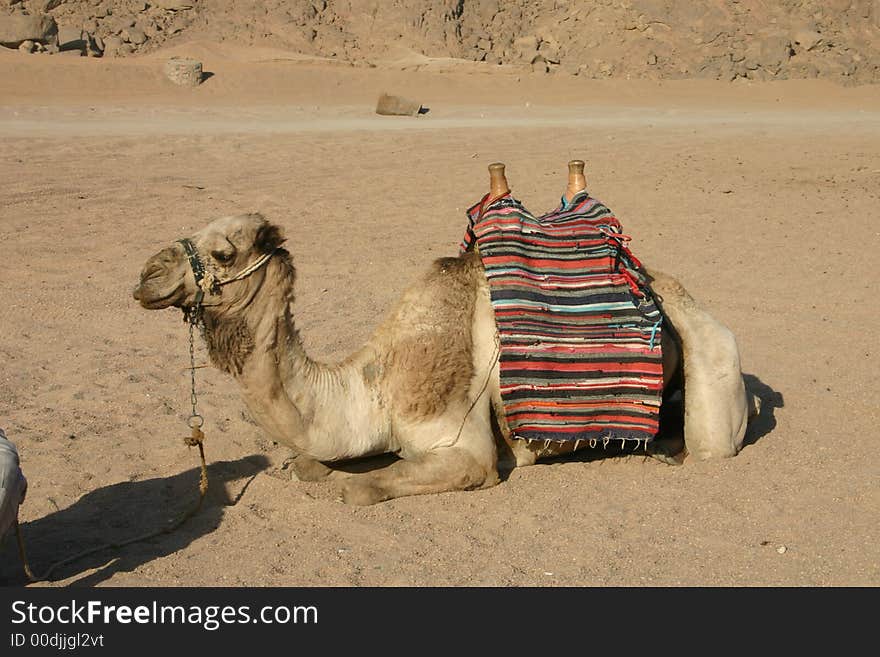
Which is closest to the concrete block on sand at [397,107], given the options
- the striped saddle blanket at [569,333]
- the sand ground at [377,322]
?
the sand ground at [377,322]

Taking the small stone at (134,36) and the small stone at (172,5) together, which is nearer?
the small stone at (134,36)

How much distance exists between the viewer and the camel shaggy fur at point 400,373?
4.69m

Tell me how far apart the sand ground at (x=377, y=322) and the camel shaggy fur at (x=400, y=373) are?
0.17 m

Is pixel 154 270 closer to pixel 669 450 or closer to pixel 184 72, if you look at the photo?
pixel 669 450

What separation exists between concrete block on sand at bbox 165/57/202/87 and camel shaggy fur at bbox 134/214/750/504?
25502mm

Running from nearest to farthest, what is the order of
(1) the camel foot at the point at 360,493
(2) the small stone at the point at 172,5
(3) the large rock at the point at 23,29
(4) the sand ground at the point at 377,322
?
(4) the sand ground at the point at 377,322
(1) the camel foot at the point at 360,493
(3) the large rock at the point at 23,29
(2) the small stone at the point at 172,5

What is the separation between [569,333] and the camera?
17.8 ft

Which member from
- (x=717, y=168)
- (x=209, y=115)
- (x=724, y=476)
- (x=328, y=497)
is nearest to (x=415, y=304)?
(x=328, y=497)

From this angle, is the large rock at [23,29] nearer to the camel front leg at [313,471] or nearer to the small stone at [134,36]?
the small stone at [134,36]

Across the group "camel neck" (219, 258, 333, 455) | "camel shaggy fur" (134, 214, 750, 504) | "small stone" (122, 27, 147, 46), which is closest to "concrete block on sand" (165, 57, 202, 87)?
"small stone" (122, 27, 147, 46)

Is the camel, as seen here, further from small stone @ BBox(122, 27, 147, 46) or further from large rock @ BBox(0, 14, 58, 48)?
small stone @ BBox(122, 27, 147, 46)

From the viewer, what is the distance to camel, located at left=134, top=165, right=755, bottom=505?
4672 mm

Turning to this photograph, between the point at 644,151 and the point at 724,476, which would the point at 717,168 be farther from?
the point at 724,476

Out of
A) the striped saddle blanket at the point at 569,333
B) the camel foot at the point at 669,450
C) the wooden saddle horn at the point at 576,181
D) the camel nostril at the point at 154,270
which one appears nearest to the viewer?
the camel nostril at the point at 154,270
